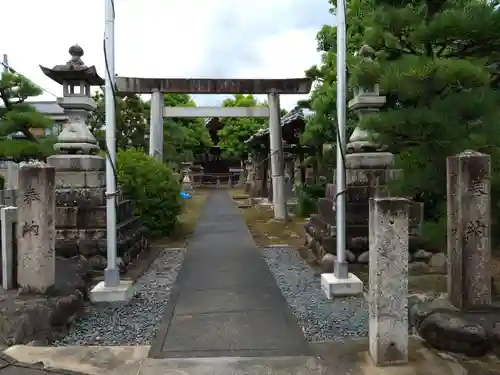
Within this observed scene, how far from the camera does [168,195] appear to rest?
10031 mm

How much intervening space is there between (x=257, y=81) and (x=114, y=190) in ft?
26.6

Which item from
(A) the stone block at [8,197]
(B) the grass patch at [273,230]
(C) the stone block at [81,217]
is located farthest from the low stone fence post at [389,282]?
(B) the grass patch at [273,230]

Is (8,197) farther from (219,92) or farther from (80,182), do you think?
(219,92)

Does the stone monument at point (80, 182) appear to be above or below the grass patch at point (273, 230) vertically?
above

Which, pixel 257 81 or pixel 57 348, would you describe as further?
pixel 257 81

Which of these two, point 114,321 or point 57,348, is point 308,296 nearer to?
point 114,321

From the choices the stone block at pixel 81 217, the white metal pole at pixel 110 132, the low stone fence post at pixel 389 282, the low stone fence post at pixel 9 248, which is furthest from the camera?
the stone block at pixel 81 217

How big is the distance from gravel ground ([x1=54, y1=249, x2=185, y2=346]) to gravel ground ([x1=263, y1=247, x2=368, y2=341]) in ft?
4.97

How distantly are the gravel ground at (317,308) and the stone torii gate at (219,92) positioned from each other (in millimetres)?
6471

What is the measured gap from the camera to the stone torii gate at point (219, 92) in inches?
481

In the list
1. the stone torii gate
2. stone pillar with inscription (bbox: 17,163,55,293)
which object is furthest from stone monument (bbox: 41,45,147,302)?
the stone torii gate

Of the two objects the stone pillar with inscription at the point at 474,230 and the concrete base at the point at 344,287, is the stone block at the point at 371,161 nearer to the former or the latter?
the concrete base at the point at 344,287

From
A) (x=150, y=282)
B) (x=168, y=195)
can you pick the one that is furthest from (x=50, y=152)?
(x=150, y=282)

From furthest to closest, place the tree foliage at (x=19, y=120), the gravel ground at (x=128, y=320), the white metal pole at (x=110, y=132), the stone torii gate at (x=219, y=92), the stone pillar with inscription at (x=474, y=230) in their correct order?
the stone torii gate at (x=219, y=92), the tree foliage at (x=19, y=120), the white metal pole at (x=110, y=132), the gravel ground at (x=128, y=320), the stone pillar with inscription at (x=474, y=230)
